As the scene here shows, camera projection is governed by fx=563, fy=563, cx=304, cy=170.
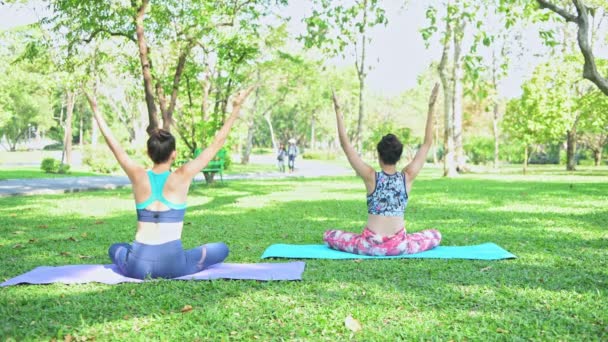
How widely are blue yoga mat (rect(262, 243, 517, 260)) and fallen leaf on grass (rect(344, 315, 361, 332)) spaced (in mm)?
2201

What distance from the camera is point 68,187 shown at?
53.4ft

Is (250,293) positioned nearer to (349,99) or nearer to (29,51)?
(29,51)

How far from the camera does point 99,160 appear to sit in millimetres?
26000

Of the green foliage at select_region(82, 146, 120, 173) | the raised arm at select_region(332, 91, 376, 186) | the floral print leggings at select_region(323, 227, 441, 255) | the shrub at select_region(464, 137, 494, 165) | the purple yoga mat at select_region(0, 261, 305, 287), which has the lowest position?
the purple yoga mat at select_region(0, 261, 305, 287)

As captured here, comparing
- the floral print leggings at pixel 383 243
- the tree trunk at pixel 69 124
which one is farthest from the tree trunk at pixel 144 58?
the tree trunk at pixel 69 124

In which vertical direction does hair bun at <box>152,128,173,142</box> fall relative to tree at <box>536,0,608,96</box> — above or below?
below

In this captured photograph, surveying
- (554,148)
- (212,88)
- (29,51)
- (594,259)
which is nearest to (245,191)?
(212,88)

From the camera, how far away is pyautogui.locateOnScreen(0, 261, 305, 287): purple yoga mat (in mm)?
4789

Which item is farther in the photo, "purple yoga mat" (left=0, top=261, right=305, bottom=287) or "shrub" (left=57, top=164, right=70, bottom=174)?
"shrub" (left=57, top=164, right=70, bottom=174)

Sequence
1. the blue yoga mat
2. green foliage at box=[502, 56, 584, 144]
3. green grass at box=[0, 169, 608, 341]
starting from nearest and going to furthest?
green grass at box=[0, 169, 608, 341] → the blue yoga mat → green foliage at box=[502, 56, 584, 144]

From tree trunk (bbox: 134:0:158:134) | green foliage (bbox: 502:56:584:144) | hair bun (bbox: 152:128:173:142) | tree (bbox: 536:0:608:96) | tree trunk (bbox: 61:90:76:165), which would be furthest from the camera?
green foliage (bbox: 502:56:584:144)

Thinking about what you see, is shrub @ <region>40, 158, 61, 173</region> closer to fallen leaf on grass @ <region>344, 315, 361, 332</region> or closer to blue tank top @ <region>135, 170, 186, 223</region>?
blue tank top @ <region>135, 170, 186, 223</region>

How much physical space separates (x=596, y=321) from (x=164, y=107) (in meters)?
11.9

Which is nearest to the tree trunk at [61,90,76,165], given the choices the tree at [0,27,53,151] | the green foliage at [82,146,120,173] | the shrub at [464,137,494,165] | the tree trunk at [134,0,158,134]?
the tree at [0,27,53,151]
